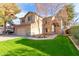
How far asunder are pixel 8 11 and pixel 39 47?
0.45 meters

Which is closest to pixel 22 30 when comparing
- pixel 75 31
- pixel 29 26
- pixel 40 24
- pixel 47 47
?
pixel 29 26

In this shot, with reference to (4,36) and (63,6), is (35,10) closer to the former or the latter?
(63,6)

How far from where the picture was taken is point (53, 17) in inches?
75.8

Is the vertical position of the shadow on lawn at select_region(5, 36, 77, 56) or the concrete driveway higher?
the concrete driveway

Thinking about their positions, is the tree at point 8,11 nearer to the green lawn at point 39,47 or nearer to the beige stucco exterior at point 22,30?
the beige stucco exterior at point 22,30

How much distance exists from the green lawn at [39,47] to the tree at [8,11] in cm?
23

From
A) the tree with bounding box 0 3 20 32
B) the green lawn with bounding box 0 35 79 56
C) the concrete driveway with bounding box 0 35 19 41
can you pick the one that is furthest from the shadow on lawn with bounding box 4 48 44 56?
the tree with bounding box 0 3 20 32

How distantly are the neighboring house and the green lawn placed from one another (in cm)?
8

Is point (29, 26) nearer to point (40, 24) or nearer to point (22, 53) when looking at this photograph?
point (40, 24)

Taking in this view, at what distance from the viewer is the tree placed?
1921 mm

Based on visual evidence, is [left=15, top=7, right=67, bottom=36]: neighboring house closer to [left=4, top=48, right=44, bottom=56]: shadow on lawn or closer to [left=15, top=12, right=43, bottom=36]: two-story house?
[left=15, top=12, right=43, bottom=36]: two-story house

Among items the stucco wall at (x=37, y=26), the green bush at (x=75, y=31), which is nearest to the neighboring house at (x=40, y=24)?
the stucco wall at (x=37, y=26)

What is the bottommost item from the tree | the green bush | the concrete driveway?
the concrete driveway

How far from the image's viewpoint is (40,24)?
1943mm
